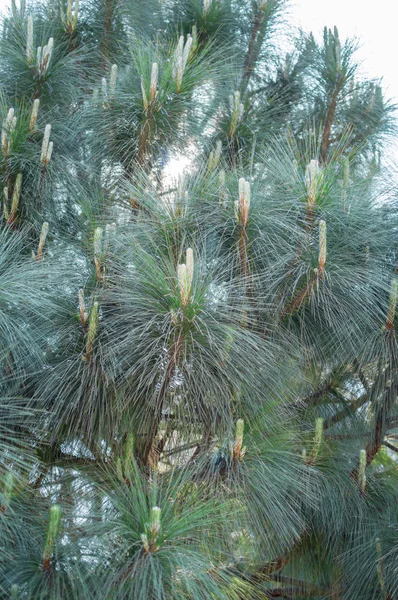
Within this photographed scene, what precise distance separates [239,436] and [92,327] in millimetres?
502

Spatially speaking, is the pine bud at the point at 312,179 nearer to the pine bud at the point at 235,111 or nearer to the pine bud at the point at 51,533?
the pine bud at the point at 235,111

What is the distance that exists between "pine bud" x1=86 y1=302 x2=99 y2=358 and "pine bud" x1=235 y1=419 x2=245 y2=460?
46 centimetres

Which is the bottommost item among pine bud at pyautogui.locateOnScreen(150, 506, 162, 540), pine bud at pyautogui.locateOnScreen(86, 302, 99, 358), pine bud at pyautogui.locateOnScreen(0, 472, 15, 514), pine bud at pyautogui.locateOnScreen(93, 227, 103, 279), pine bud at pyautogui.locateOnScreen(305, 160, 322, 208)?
pine bud at pyautogui.locateOnScreen(150, 506, 162, 540)

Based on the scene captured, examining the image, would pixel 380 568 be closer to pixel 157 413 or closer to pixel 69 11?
pixel 157 413

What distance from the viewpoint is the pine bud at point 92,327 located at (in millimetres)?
2336

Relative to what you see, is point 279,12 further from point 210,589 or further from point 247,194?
point 210,589

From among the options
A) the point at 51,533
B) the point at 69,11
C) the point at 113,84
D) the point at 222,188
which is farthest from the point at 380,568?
the point at 69,11

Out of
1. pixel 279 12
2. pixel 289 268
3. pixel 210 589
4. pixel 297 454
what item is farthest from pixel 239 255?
pixel 279 12

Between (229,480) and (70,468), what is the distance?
51cm

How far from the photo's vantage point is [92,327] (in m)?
2.34

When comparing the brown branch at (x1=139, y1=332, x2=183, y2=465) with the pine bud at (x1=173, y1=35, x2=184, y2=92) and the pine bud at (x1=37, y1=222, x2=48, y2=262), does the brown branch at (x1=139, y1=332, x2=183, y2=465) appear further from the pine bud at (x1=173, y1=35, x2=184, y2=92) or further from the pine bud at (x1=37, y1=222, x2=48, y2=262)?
the pine bud at (x1=173, y1=35, x2=184, y2=92)

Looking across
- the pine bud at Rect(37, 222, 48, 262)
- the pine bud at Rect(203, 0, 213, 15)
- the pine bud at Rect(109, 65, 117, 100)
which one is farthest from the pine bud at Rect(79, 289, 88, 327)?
the pine bud at Rect(203, 0, 213, 15)

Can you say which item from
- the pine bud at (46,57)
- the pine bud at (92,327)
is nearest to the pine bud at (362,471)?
the pine bud at (92,327)

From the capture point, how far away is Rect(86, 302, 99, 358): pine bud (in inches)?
92.0
